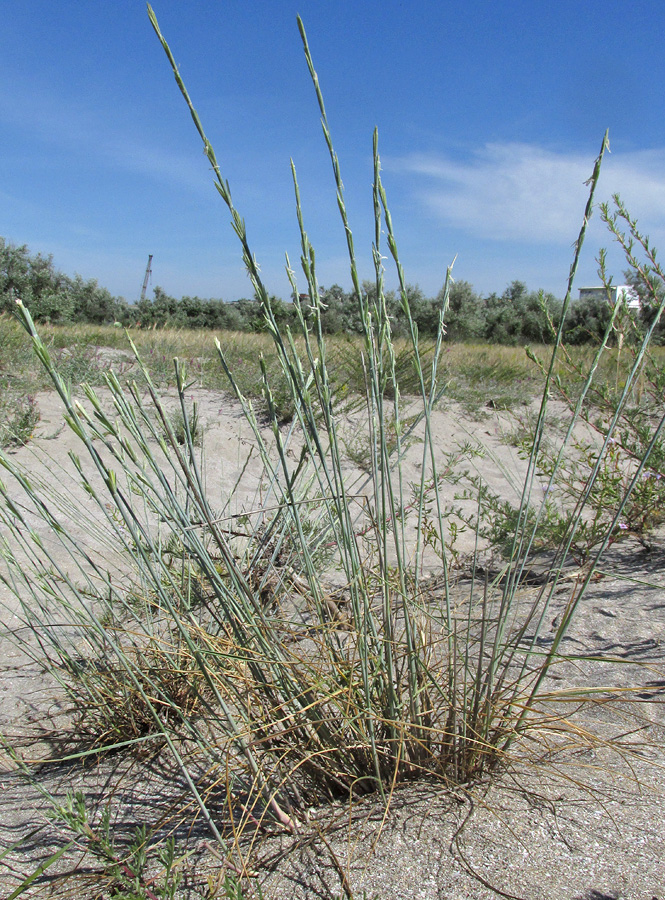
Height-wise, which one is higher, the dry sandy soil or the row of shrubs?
the row of shrubs

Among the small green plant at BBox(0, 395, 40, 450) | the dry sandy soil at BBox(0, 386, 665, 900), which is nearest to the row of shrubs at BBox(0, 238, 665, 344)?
the small green plant at BBox(0, 395, 40, 450)

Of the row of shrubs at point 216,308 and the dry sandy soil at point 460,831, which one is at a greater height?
the row of shrubs at point 216,308

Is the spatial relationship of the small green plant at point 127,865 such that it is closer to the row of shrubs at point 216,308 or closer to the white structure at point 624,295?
the white structure at point 624,295

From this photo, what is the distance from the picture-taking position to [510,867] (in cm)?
99

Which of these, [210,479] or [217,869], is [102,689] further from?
[210,479]

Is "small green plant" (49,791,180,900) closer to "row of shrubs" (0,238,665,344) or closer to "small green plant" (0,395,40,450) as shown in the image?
"small green plant" (0,395,40,450)

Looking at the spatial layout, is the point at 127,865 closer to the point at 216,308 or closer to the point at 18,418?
the point at 18,418

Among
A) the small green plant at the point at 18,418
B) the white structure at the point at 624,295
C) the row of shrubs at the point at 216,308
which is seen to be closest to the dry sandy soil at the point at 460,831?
the white structure at the point at 624,295

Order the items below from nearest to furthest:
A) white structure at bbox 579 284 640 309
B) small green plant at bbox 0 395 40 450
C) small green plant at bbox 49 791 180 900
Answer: small green plant at bbox 49 791 180 900
white structure at bbox 579 284 640 309
small green plant at bbox 0 395 40 450

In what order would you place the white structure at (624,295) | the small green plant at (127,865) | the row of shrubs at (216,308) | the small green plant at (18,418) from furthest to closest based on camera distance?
1. the row of shrubs at (216,308)
2. the small green plant at (18,418)
3. the white structure at (624,295)
4. the small green plant at (127,865)

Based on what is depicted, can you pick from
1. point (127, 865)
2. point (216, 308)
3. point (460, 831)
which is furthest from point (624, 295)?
point (216, 308)

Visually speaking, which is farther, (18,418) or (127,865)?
(18,418)

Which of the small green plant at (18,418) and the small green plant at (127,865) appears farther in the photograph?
the small green plant at (18,418)

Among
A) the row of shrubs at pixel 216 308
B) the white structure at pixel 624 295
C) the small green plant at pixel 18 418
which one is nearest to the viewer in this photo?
the white structure at pixel 624 295
